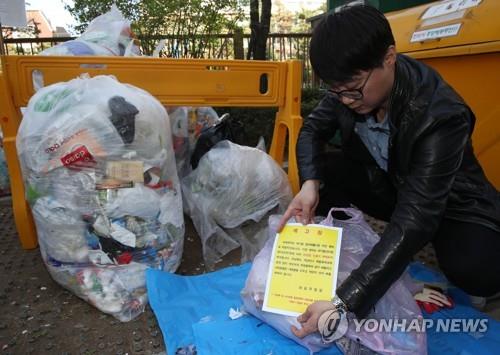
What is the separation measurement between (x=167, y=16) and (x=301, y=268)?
318cm

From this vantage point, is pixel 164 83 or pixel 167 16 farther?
pixel 167 16

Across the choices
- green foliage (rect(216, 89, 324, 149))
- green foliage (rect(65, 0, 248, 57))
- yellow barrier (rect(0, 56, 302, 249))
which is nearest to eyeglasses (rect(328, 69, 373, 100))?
yellow barrier (rect(0, 56, 302, 249))

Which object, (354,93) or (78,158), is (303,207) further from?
(78,158)

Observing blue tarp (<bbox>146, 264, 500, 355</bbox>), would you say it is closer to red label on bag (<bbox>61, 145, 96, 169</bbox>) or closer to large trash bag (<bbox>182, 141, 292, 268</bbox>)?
large trash bag (<bbox>182, 141, 292, 268</bbox>)

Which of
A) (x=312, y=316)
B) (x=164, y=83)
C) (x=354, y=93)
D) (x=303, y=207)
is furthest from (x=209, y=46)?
(x=312, y=316)

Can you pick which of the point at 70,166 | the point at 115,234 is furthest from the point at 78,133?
the point at 115,234

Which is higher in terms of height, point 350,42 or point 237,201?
point 350,42

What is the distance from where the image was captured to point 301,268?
1.31m

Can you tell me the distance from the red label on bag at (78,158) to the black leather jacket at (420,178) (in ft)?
3.33

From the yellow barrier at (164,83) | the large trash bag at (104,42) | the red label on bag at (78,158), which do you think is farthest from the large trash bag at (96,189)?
the large trash bag at (104,42)

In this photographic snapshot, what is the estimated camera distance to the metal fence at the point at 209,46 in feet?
12.9

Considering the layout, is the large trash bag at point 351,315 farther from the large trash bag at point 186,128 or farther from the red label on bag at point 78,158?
the large trash bag at point 186,128

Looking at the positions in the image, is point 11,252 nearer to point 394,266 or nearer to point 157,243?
point 157,243

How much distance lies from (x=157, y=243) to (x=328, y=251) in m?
0.72
